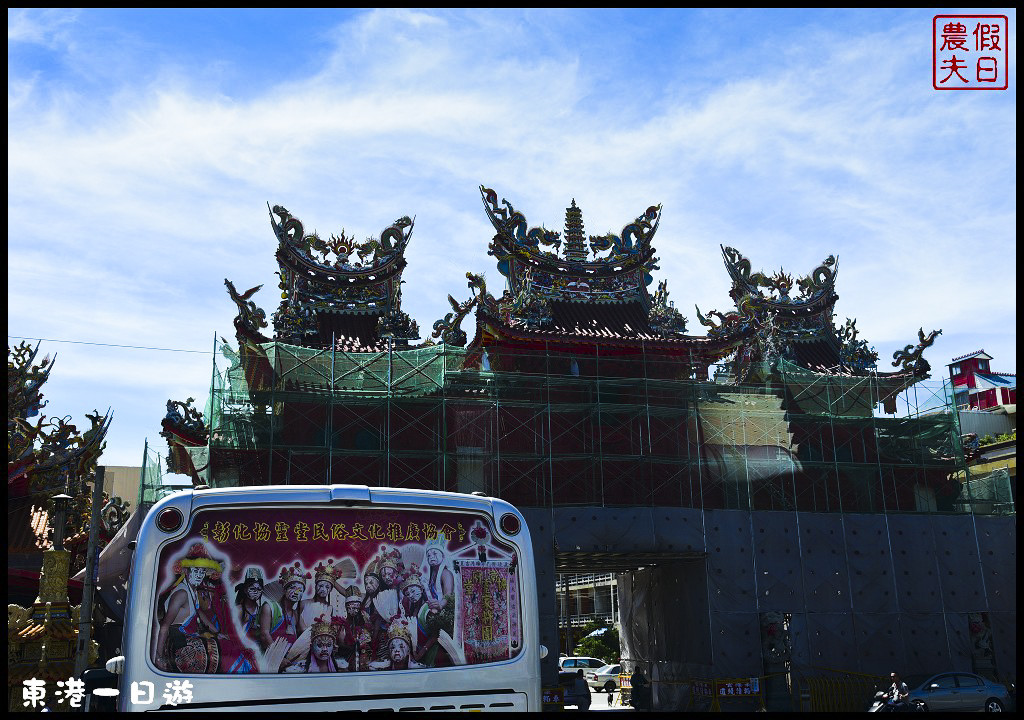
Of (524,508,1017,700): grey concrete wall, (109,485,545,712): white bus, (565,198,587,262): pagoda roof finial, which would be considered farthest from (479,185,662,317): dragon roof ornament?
(109,485,545,712): white bus

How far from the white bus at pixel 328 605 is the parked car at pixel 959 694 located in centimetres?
1715

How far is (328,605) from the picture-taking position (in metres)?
6.48

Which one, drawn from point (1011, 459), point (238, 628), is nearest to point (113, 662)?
point (238, 628)

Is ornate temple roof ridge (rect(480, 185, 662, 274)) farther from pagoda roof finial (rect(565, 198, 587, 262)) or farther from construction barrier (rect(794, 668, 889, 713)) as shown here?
construction barrier (rect(794, 668, 889, 713))

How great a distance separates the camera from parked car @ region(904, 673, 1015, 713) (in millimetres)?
20312

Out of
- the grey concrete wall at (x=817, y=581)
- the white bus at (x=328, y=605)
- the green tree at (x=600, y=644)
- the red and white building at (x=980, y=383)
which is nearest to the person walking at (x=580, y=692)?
the grey concrete wall at (x=817, y=581)

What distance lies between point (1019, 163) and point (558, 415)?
62.4ft

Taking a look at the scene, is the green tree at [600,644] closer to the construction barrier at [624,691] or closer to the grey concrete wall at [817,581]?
the construction barrier at [624,691]

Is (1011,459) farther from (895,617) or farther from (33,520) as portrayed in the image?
(33,520)

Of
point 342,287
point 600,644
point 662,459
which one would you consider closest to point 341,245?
point 342,287

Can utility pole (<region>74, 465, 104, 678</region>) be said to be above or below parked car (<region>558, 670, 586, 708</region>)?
above

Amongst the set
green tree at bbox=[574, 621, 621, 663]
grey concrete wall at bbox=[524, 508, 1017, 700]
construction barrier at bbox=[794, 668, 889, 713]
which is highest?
grey concrete wall at bbox=[524, 508, 1017, 700]

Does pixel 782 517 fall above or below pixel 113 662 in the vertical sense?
above

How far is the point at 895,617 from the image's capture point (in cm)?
2330
